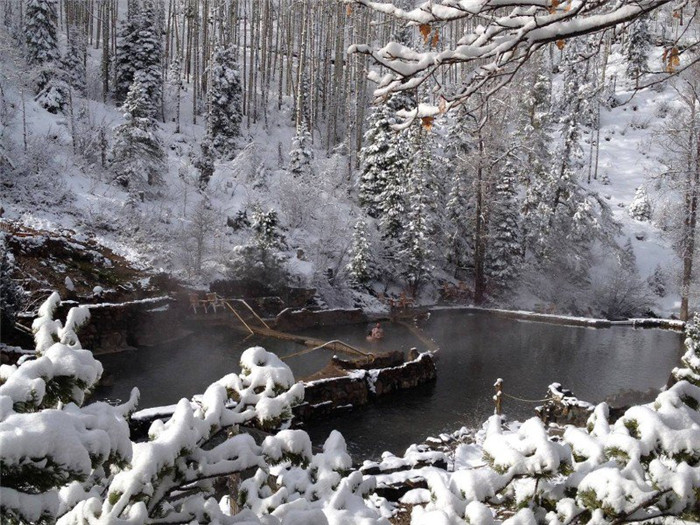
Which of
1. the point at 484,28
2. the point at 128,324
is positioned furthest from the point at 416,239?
the point at 484,28

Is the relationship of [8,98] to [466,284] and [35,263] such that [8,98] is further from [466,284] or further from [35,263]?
[466,284]

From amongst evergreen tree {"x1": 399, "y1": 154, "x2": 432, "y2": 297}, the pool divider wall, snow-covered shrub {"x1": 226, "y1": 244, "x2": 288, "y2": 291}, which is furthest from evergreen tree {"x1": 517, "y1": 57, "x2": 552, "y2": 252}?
the pool divider wall

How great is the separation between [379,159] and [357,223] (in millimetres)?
5946

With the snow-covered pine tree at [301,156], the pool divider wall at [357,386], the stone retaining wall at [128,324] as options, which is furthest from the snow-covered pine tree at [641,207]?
the stone retaining wall at [128,324]

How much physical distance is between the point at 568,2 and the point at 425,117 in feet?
2.60

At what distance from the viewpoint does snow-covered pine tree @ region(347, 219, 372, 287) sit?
23750 millimetres

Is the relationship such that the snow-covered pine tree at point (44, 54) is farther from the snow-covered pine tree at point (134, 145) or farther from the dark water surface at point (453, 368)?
the dark water surface at point (453, 368)

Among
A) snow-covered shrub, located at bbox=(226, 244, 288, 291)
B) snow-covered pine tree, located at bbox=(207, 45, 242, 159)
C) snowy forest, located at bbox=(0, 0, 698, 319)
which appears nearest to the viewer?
snow-covered shrub, located at bbox=(226, 244, 288, 291)

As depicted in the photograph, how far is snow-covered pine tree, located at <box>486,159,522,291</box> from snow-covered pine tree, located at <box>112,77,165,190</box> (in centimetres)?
1756

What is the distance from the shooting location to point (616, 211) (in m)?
35.8

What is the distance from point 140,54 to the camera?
1256 inches

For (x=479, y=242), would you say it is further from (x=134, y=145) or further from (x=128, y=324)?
(x=134, y=145)

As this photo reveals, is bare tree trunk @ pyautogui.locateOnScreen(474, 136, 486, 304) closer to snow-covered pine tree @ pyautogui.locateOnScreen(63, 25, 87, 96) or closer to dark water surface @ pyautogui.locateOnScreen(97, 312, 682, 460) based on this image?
dark water surface @ pyautogui.locateOnScreen(97, 312, 682, 460)

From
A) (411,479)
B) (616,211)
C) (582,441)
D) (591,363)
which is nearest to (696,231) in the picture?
(591,363)
